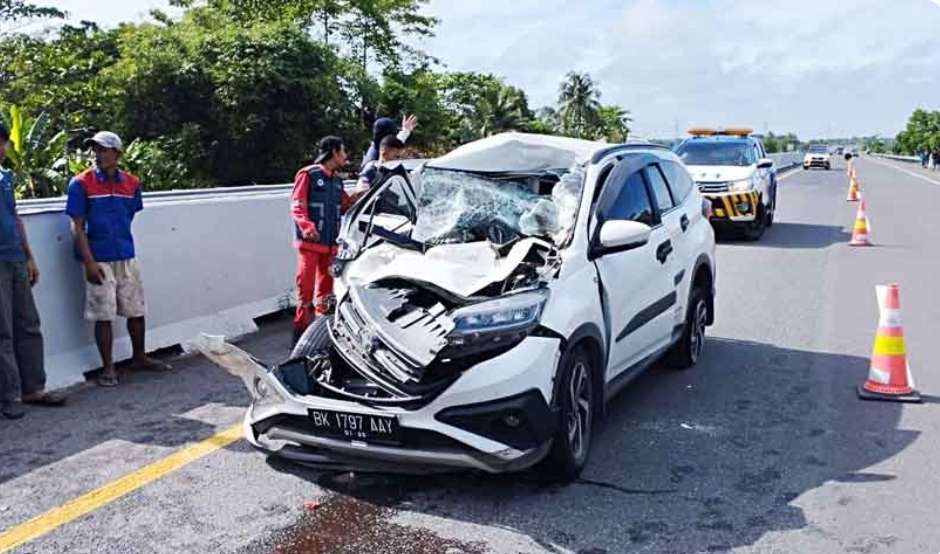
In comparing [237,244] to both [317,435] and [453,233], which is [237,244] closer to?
[453,233]

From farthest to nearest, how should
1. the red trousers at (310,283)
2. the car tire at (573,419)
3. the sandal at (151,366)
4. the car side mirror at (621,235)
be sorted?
the red trousers at (310,283), the sandal at (151,366), the car side mirror at (621,235), the car tire at (573,419)

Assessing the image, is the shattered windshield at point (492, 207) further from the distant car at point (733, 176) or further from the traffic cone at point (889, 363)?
the distant car at point (733, 176)

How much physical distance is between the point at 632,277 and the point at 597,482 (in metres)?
1.43

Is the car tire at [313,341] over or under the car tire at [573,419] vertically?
over

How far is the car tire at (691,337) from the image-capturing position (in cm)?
720

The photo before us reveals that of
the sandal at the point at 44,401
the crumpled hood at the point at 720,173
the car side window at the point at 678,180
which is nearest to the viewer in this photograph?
the sandal at the point at 44,401

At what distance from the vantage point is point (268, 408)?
4820 millimetres

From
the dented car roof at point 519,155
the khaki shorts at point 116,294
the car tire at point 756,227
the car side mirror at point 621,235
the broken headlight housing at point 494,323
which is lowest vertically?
the car tire at point 756,227

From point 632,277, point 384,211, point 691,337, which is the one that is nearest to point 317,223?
point 384,211

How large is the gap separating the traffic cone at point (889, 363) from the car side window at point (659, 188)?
1.61 meters

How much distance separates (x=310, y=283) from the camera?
742 centimetres

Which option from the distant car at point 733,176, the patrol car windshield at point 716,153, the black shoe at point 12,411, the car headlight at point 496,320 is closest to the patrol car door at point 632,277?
the car headlight at point 496,320

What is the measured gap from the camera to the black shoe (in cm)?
604

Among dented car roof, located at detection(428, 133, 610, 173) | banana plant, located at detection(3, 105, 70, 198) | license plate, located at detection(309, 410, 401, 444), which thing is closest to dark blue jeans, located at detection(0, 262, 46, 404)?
license plate, located at detection(309, 410, 401, 444)
